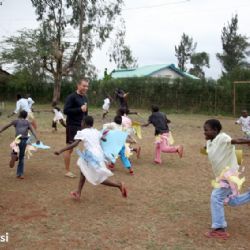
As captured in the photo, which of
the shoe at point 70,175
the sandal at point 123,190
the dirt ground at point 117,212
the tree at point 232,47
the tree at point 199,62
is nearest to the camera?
the dirt ground at point 117,212

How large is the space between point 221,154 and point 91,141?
6.48ft

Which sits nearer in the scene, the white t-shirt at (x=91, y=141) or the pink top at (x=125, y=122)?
the white t-shirt at (x=91, y=141)

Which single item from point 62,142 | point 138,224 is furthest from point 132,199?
point 62,142

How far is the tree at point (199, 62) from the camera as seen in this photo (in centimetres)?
6651

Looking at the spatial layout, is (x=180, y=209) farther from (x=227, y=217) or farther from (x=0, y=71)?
(x=0, y=71)

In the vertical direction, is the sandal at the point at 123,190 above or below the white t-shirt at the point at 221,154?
below

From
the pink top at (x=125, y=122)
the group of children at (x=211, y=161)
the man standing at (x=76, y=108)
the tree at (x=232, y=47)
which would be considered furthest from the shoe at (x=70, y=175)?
the tree at (x=232, y=47)

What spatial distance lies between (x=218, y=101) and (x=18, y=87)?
2016 cm

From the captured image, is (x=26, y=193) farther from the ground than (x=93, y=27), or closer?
closer

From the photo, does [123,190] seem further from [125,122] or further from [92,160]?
[125,122]

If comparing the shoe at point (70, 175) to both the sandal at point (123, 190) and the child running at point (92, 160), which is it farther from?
the sandal at point (123, 190)

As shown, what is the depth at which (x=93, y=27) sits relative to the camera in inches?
1389

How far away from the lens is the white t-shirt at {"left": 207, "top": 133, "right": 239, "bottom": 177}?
5.00 m

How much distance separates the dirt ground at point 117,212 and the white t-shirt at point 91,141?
76cm
